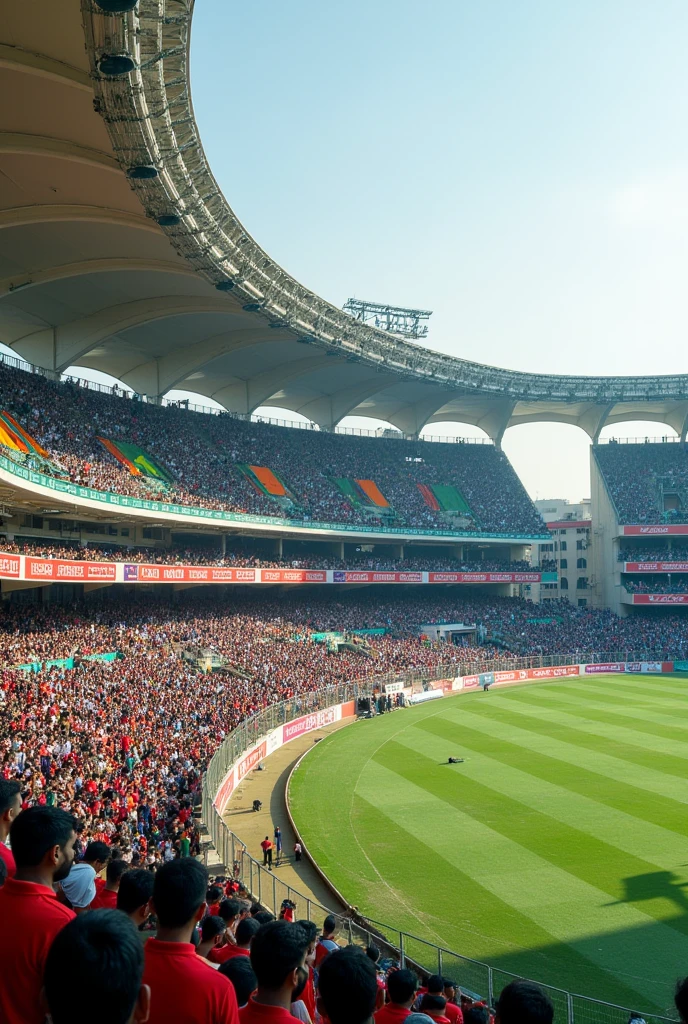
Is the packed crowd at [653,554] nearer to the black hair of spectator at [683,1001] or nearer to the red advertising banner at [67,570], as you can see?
the red advertising banner at [67,570]

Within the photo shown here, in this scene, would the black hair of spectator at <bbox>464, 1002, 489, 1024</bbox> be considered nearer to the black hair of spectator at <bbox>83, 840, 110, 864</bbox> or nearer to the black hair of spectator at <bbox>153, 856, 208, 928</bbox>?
the black hair of spectator at <bbox>83, 840, 110, 864</bbox>

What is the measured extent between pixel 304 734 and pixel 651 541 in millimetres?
42617

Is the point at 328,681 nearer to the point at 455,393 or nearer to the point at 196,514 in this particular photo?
the point at 196,514

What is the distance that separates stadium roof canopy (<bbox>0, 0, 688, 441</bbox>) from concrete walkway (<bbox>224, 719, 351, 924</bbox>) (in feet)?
65.0

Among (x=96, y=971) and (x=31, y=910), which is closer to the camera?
(x=96, y=971)

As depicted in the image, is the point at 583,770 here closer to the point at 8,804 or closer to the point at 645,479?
the point at 8,804

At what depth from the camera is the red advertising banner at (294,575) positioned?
47344 millimetres

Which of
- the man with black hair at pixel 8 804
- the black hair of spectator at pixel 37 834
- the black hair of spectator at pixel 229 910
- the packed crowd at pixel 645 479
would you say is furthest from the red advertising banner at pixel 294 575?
the black hair of spectator at pixel 37 834

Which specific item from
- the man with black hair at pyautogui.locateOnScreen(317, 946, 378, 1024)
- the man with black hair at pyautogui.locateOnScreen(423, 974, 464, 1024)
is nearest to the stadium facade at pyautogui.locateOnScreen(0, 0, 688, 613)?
the man with black hair at pyautogui.locateOnScreen(423, 974, 464, 1024)

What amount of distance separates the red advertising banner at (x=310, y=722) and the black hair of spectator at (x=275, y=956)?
30.1 metres

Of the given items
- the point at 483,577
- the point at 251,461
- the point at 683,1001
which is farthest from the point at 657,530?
the point at 683,1001

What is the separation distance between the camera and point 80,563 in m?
32.4

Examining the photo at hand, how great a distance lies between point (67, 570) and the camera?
31266 millimetres

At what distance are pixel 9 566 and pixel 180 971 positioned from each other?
25.6 metres
